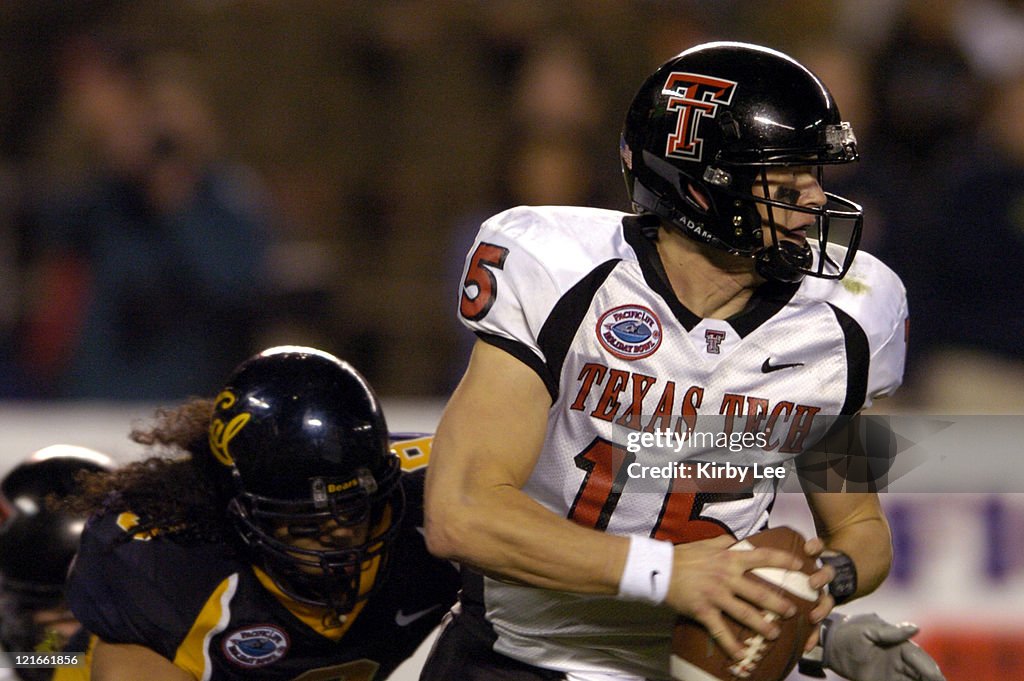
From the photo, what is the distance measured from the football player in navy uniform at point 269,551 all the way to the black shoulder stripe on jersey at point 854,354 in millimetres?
963

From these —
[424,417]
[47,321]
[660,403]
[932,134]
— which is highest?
[660,403]

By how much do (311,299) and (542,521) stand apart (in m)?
4.25

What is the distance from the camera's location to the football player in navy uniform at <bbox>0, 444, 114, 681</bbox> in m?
3.41

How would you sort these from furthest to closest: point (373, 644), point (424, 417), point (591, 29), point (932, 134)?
point (591, 29) → point (932, 134) → point (424, 417) → point (373, 644)

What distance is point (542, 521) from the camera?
2365 mm

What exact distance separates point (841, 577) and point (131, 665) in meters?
1.41

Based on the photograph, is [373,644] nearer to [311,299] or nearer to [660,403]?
[660,403]

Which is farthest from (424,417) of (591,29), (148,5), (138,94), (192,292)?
(148,5)

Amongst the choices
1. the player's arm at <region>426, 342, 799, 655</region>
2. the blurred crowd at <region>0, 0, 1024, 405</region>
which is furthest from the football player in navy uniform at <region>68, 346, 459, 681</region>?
the blurred crowd at <region>0, 0, 1024, 405</region>

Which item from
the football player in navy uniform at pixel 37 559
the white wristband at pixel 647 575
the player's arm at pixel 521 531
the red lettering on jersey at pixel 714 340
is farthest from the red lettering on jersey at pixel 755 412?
the football player in navy uniform at pixel 37 559

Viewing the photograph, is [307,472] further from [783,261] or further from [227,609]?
[783,261]

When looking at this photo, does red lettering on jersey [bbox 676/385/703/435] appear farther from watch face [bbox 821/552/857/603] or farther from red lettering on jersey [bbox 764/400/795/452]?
watch face [bbox 821/552/857/603]

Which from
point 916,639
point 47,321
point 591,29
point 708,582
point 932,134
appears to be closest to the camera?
point 708,582

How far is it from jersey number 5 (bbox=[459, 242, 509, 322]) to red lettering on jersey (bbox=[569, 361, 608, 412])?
0.67ft
